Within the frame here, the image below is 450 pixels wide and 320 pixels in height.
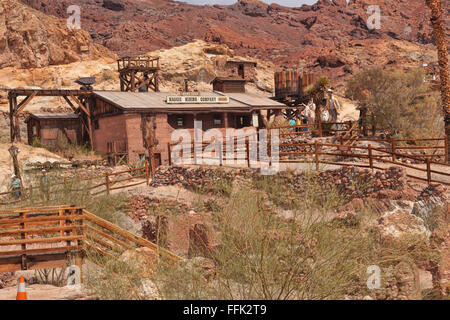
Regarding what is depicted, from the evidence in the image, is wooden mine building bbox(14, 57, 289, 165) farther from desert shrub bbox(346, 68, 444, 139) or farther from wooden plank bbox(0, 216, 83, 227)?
wooden plank bbox(0, 216, 83, 227)

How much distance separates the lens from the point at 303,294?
704cm

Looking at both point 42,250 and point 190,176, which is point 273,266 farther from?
point 190,176

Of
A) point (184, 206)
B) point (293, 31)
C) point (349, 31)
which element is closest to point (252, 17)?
point (293, 31)

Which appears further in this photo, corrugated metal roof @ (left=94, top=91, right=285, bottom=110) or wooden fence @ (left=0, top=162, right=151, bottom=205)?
corrugated metal roof @ (left=94, top=91, right=285, bottom=110)

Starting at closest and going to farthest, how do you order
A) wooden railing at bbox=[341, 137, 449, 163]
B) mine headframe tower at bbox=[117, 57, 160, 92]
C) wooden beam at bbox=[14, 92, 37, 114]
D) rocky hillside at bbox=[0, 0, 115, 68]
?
wooden railing at bbox=[341, 137, 449, 163] → wooden beam at bbox=[14, 92, 37, 114] → mine headframe tower at bbox=[117, 57, 160, 92] → rocky hillside at bbox=[0, 0, 115, 68]

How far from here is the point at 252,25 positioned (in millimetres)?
121562

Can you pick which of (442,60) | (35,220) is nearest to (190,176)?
(35,220)

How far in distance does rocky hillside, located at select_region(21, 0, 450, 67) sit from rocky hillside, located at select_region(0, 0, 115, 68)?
84.7 feet

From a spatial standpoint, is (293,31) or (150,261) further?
(293,31)

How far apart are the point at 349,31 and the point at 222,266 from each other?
11945 centimetres

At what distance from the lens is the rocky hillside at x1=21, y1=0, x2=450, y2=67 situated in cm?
9319

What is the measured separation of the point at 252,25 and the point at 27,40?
3030 inches

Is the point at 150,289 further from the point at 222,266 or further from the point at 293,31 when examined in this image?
the point at 293,31

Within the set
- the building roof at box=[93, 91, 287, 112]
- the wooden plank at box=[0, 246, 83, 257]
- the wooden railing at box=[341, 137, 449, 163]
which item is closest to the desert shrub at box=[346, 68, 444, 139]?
the wooden railing at box=[341, 137, 449, 163]
